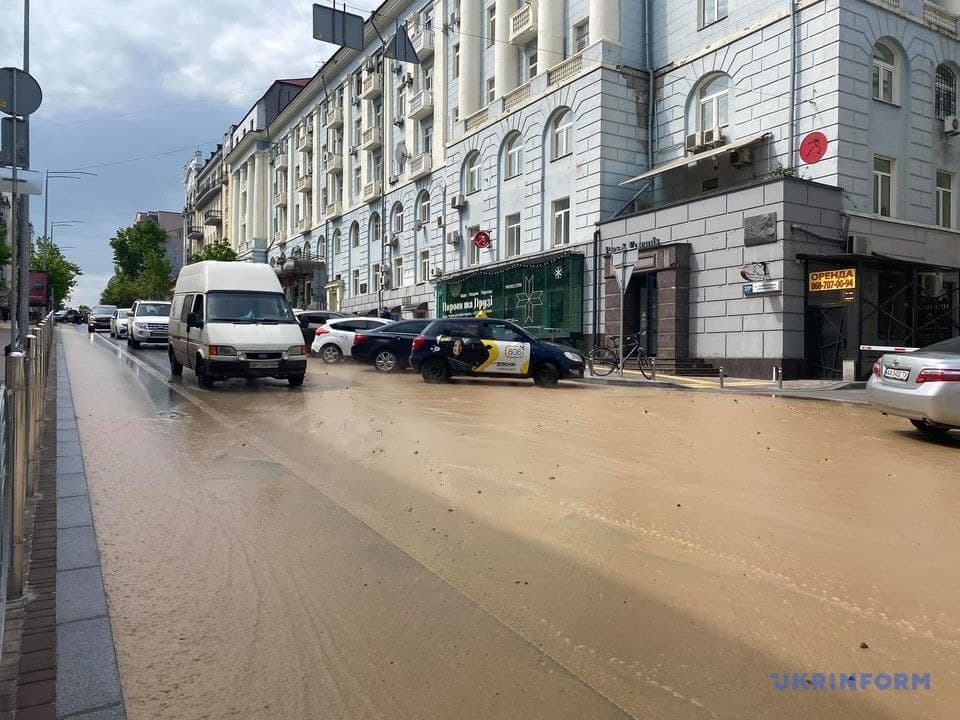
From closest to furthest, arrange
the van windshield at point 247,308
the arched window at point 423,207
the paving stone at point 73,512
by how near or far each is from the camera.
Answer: the paving stone at point 73,512, the van windshield at point 247,308, the arched window at point 423,207

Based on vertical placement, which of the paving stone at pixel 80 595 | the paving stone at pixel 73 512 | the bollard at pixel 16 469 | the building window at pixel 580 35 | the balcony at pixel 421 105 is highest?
the balcony at pixel 421 105

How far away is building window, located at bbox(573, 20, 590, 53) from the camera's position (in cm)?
2730

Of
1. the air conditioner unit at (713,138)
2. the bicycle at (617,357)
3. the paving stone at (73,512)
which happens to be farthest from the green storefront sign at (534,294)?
the paving stone at (73,512)

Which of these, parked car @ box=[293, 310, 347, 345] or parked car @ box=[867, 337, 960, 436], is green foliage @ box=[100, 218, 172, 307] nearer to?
parked car @ box=[293, 310, 347, 345]

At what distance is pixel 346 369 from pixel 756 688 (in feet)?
57.4

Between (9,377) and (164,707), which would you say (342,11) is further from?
(164,707)

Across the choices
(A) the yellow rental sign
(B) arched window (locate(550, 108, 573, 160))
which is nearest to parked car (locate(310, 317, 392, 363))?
(B) arched window (locate(550, 108, 573, 160))

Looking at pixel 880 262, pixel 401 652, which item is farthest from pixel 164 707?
pixel 880 262

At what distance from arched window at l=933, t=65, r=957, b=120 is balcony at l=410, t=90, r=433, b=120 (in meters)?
21.6

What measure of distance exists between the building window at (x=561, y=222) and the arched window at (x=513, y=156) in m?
2.65

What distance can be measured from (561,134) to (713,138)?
250 inches

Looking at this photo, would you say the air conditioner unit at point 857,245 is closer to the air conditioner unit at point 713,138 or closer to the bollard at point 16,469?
the air conditioner unit at point 713,138

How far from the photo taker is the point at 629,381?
59.2 feet

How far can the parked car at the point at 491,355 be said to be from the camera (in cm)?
1630
